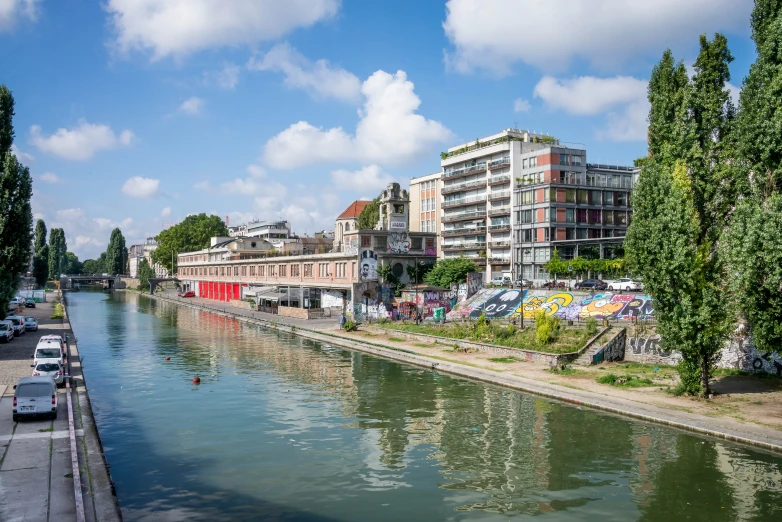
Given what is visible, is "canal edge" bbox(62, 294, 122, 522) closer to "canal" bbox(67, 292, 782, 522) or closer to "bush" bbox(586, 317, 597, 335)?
"canal" bbox(67, 292, 782, 522)

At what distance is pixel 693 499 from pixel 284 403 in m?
22.6

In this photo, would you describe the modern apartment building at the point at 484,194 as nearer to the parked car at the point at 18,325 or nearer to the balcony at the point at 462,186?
the balcony at the point at 462,186

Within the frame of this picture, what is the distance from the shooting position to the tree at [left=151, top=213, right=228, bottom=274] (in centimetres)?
18788

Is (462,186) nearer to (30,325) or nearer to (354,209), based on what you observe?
(354,209)

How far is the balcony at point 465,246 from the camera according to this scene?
104119mm

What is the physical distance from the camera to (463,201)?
357 ft

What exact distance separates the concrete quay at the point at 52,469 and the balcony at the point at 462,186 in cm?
8001

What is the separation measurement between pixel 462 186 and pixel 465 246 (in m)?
10.8

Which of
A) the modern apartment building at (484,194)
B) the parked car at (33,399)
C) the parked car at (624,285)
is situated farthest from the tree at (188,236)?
the parked car at (33,399)

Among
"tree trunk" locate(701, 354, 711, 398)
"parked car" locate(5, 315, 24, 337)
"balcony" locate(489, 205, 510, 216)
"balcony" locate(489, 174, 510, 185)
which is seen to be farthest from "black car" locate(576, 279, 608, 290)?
"parked car" locate(5, 315, 24, 337)

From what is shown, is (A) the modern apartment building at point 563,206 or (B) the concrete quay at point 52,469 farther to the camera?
(A) the modern apartment building at point 563,206

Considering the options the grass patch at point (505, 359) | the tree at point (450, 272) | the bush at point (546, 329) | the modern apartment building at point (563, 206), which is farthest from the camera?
the modern apartment building at point (563, 206)

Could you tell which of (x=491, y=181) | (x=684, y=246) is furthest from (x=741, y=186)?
(x=491, y=181)

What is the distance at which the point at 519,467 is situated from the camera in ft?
81.9
